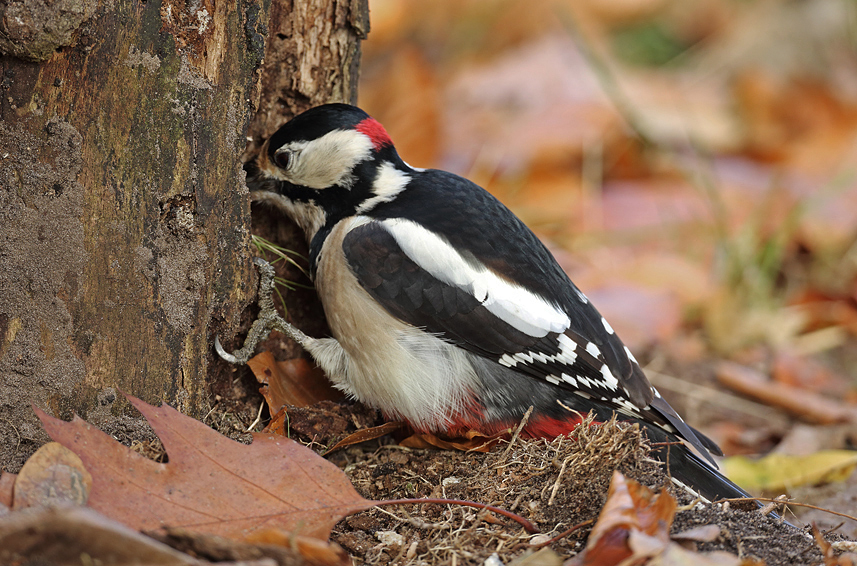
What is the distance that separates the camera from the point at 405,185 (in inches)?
110

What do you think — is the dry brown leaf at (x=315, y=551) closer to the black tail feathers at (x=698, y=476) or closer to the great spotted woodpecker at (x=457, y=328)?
the great spotted woodpecker at (x=457, y=328)

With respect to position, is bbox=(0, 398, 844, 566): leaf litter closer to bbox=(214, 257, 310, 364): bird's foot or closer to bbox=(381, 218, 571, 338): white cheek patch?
bbox=(381, 218, 571, 338): white cheek patch

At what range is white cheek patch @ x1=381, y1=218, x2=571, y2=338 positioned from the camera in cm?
251

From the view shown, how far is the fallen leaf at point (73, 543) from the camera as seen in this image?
53.4 inches

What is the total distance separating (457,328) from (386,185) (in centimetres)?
60

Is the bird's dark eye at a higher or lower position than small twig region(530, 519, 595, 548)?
higher

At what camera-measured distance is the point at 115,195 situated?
6.48ft

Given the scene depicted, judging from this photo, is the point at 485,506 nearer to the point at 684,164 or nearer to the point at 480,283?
the point at 480,283

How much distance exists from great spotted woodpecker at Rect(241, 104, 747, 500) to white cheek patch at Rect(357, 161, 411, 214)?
41mm

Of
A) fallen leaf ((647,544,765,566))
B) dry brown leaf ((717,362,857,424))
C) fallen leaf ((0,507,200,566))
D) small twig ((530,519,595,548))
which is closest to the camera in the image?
fallen leaf ((0,507,200,566))

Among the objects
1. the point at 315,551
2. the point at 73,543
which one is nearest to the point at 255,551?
the point at 315,551

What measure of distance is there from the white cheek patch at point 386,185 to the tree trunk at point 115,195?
1.93ft

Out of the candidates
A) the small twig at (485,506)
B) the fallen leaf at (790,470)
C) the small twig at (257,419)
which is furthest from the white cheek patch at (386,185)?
the fallen leaf at (790,470)

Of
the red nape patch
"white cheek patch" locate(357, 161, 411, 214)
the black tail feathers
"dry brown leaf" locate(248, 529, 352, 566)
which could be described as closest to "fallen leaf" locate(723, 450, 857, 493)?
the black tail feathers
